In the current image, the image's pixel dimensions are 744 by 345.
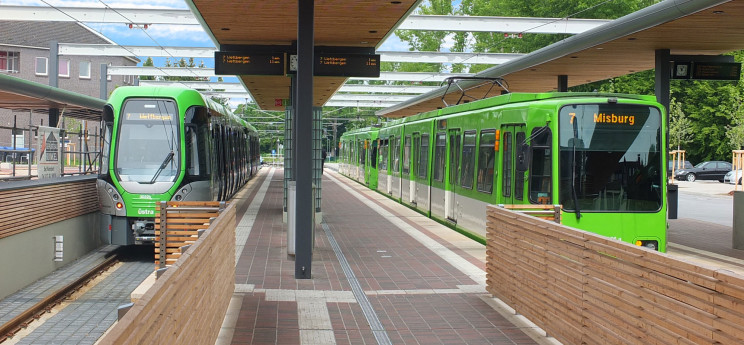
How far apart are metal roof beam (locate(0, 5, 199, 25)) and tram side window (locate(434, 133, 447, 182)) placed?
316 inches

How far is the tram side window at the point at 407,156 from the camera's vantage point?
23.5 meters

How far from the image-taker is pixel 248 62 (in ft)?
44.6

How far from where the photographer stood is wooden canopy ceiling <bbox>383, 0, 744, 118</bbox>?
40.9 feet

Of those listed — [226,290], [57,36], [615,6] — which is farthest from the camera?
[57,36]

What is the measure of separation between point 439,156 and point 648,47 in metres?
5.64

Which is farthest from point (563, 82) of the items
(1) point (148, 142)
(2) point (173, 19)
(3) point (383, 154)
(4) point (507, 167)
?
(1) point (148, 142)

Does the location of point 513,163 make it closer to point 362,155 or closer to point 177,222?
point 177,222

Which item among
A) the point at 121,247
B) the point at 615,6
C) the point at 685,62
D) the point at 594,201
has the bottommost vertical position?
the point at 121,247

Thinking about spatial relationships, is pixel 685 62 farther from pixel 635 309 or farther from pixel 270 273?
pixel 635 309

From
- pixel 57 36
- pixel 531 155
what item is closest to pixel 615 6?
pixel 531 155

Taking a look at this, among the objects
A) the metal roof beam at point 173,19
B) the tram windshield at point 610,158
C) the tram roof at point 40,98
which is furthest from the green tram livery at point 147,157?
the metal roof beam at point 173,19

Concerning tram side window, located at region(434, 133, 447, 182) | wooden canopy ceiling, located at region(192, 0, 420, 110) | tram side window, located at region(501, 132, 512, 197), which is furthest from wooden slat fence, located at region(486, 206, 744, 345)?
tram side window, located at region(434, 133, 447, 182)

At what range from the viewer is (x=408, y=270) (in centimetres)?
1079

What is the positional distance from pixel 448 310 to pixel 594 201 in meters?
3.86
